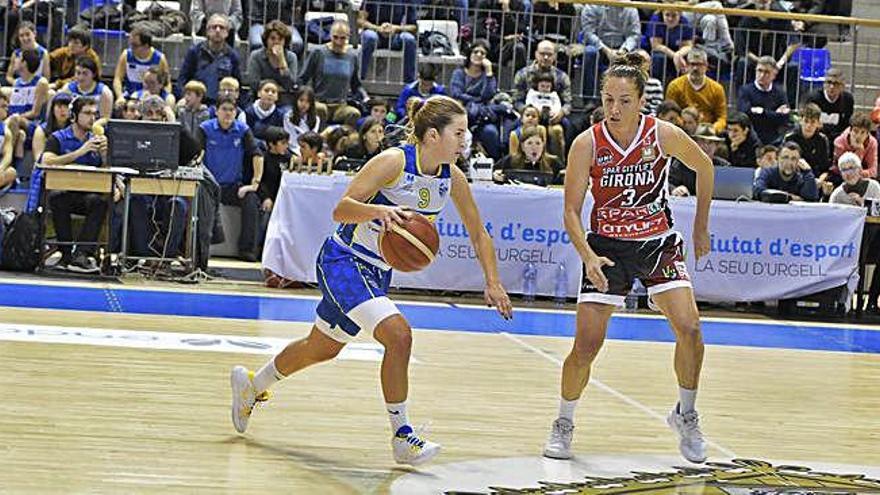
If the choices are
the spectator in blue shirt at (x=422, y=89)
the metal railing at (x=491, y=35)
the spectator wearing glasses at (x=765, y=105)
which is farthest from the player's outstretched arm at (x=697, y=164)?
the spectator wearing glasses at (x=765, y=105)

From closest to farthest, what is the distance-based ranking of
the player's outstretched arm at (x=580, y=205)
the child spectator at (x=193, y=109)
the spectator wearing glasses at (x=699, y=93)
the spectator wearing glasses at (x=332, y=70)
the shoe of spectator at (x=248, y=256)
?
the player's outstretched arm at (x=580, y=205)
the child spectator at (x=193, y=109)
the shoe of spectator at (x=248, y=256)
the spectator wearing glasses at (x=699, y=93)
the spectator wearing glasses at (x=332, y=70)

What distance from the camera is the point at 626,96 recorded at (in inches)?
264

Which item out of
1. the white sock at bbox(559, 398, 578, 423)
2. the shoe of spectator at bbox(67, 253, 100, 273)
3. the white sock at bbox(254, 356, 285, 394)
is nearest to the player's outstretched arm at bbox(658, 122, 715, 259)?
the white sock at bbox(559, 398, 578, 423)

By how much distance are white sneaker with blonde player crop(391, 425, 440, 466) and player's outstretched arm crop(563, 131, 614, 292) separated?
1.06 meters

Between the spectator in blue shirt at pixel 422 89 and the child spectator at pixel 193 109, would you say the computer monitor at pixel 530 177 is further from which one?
the child spectator at pixel 193 109

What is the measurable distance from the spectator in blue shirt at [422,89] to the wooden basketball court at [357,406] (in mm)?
4664

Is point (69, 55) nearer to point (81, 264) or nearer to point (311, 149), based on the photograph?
point (81, 264)

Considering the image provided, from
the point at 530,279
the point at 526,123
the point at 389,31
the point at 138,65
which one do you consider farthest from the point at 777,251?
the point at 138,65

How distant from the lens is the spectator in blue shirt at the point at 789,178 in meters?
14.7

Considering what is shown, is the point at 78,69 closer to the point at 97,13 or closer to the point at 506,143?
the point at 97,13

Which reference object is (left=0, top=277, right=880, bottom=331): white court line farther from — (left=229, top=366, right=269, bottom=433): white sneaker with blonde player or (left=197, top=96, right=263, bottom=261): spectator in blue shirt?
(left=229, top=366, right=269, bottom=433): white sneaker with blonde player

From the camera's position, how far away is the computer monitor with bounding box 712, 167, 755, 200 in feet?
46.0

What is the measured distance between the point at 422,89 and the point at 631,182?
9729 mm

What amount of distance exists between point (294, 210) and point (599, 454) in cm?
709
